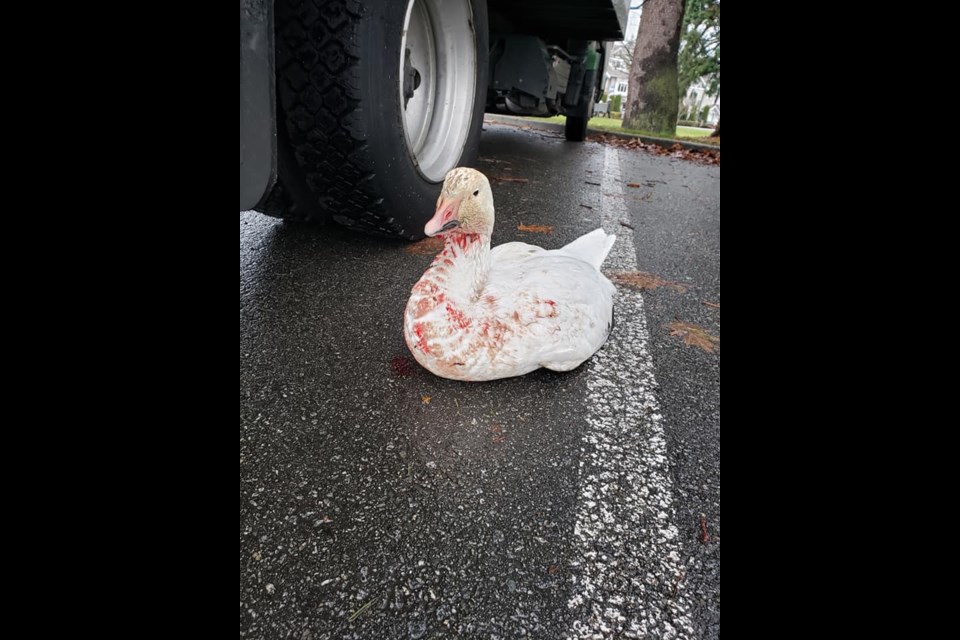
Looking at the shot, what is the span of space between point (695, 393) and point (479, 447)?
81cm

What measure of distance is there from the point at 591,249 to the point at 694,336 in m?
0.58

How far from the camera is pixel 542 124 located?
37.4 feet

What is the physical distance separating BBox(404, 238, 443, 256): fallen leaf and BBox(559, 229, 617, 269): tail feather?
0.77 metres

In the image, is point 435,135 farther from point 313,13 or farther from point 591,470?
point 591,470

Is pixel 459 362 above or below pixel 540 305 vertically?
below

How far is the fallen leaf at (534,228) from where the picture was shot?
3426 mm

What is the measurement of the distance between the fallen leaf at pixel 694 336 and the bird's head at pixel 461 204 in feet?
3.25

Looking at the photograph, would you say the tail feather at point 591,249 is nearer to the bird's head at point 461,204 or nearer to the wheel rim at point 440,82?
the bird's head at point 461,204

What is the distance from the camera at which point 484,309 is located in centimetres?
173

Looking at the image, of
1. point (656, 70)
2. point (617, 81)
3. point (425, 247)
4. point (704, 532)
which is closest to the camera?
point (704, 532)

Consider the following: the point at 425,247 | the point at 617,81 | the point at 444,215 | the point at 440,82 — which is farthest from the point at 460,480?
the point at 617,81

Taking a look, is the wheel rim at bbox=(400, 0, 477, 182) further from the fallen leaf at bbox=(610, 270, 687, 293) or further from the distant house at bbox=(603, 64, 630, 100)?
the distant house at bbox=(603, 64, 630, 100)

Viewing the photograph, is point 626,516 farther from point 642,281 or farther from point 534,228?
point 534,228

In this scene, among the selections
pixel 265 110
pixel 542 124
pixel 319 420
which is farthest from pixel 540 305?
pixel 542 124
